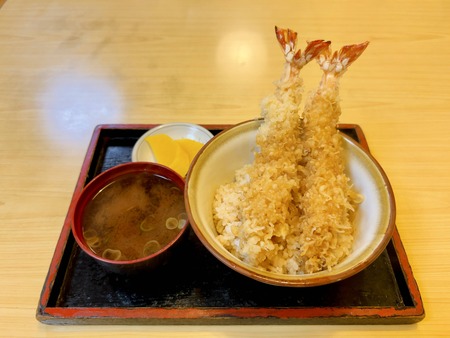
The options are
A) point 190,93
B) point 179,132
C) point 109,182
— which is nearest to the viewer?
point 109,182

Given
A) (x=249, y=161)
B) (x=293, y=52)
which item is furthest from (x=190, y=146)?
(x=293, y=52)

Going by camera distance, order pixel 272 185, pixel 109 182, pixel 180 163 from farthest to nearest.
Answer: pixel 180 163 → pixel 109 182 → pixel 272 185

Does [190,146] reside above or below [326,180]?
below

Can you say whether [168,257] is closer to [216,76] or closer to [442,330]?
[442,330]

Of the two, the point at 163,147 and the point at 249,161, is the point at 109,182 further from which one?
the point at 249,161

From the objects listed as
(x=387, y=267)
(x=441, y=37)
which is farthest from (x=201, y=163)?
(x=441, y=37)

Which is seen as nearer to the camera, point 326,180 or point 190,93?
point 326,180

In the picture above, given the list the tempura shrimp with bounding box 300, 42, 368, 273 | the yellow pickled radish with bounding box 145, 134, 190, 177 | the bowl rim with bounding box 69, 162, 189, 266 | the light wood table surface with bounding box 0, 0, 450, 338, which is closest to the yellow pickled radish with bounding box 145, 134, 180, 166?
the yellow pickled radish with bounding box 145, 134, 190, 177
